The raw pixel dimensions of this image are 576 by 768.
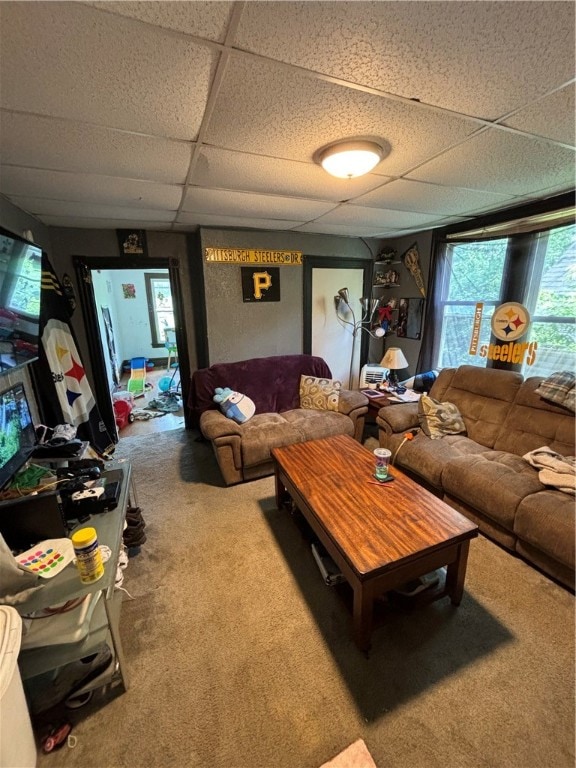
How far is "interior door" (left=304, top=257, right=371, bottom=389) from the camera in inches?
149

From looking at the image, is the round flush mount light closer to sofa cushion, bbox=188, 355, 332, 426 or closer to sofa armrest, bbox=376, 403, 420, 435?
sofa armrest, bbox=376, 403, 420, 435

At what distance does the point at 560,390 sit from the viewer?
2.14 meters

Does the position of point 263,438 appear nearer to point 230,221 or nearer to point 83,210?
point 230,221

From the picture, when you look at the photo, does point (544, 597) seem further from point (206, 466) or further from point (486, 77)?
point (206, 466)

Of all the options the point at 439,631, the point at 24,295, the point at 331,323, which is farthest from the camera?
the point at 331,323

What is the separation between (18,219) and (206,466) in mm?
2513

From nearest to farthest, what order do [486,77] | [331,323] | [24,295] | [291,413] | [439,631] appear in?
[486,77]
[439,631]
[24,295]
[291,413]
[331,323]

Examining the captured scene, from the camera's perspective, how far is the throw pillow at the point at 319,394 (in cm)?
325

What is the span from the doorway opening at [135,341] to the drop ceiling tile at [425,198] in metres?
2.27

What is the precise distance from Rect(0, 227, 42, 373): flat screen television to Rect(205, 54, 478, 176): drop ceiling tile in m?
1.19

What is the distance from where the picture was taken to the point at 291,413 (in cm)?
322

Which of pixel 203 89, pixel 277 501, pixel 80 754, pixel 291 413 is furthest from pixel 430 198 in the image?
pixel 80 754

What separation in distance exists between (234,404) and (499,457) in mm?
2215

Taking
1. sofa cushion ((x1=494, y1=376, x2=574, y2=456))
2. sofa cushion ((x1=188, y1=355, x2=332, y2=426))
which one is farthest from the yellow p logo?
sofa cushion ((x1=494, y1=376, x2=574, y2=456))
